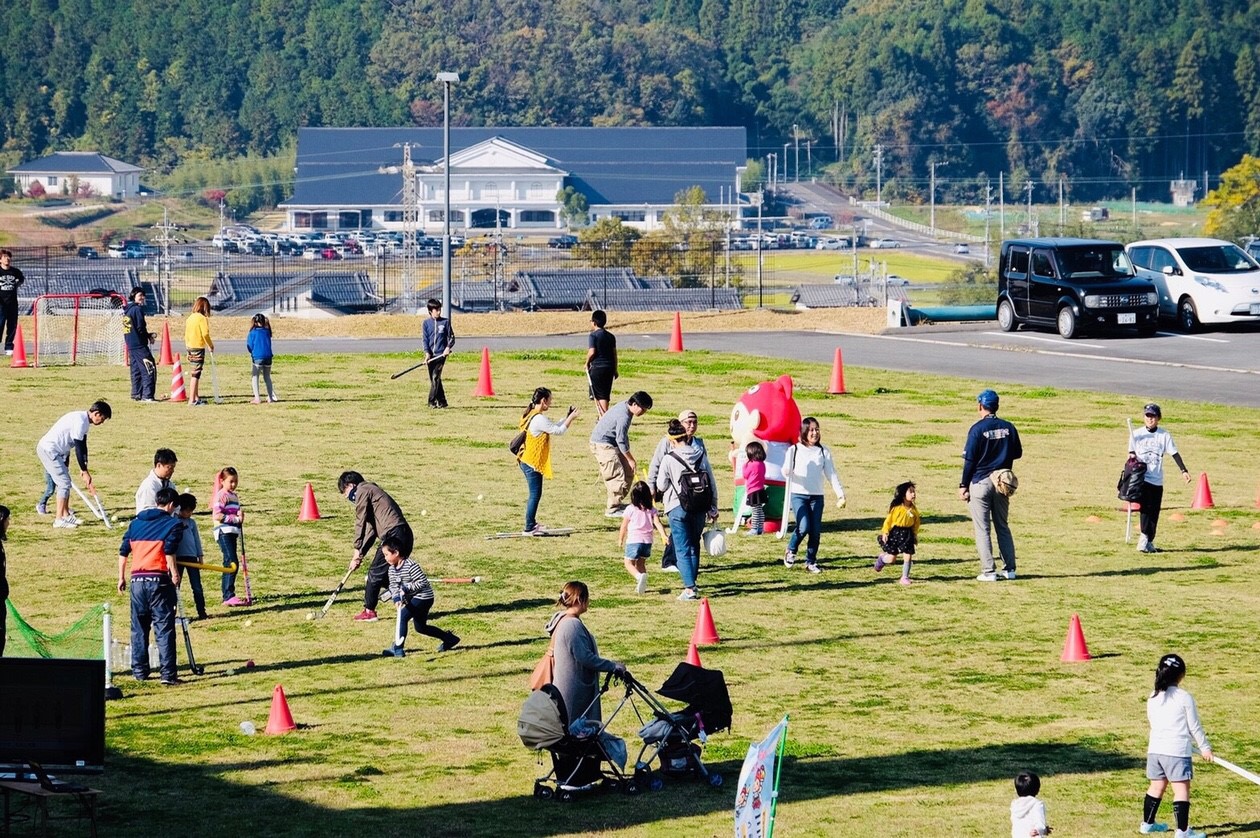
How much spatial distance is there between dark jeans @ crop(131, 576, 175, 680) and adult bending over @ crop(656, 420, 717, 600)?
4944mm

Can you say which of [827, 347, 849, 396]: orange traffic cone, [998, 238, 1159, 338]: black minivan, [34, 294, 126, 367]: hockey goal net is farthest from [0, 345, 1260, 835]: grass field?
[998, 238, 1159, 338]: black minivan

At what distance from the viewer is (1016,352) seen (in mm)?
39156

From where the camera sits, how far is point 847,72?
16738 cm

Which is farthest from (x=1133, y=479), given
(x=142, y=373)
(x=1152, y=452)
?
(x=142, y=373)

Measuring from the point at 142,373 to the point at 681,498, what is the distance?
15.8 metres

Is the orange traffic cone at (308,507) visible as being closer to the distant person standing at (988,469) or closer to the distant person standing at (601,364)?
the distant person standing at (601,364)

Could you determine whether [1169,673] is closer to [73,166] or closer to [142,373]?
[142,373]

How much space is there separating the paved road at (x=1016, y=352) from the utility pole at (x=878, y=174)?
104 m

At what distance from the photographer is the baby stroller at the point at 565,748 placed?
487 inches

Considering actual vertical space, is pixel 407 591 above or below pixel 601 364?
below

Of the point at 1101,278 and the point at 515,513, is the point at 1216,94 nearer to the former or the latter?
the point at 1101,278

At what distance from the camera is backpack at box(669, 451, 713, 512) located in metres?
17.6

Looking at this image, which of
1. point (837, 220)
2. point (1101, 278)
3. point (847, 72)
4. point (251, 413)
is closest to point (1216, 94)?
point (847, 72)

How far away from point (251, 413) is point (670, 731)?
18.5 m
